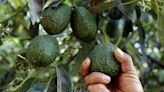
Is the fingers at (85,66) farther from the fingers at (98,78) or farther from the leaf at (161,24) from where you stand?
the leaf at (161,24)

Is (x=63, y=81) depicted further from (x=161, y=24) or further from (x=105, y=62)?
(x=161, y=24)

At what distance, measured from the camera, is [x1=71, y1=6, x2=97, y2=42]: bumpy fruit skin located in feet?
5.64

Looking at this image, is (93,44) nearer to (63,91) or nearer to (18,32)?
(63,91)

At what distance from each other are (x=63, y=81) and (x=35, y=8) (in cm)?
29

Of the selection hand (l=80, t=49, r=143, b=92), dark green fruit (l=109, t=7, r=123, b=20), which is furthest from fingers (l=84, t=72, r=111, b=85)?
dark green fruit (l=109, t=7, r=123, b=20)

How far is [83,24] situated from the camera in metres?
1.72

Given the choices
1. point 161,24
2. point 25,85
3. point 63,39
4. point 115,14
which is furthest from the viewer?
point 115,14

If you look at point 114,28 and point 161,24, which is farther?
point 114,28

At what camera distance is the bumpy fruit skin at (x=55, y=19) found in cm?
168

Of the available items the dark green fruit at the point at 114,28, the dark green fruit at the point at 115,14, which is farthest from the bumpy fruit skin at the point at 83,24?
the dark green fruit at the point at 114,28

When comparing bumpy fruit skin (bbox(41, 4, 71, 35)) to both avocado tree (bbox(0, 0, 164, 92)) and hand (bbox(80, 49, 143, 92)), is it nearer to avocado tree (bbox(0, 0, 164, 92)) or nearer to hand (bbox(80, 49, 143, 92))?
avocado tree (bbox(0, 0, 164, 92))

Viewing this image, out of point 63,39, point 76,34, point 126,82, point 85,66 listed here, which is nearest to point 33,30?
point 63,39

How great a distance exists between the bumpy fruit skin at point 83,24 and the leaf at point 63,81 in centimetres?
15

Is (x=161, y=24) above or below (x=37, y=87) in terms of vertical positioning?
above
